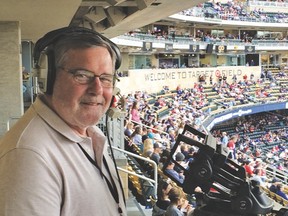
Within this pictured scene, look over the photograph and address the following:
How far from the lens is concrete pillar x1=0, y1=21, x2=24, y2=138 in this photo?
7.77 meters

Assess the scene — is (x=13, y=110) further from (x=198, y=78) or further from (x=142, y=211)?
(x=198, y=78)

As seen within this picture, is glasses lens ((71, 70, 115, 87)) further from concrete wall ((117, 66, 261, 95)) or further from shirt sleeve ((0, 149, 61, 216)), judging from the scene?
concrete wall ((117, 66, 261, 95))

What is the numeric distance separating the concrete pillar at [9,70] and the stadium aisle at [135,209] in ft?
9.49

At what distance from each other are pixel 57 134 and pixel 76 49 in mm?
259

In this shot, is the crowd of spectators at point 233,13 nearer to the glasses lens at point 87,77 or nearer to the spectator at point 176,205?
the spectator at point 176,205

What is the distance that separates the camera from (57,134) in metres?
1.30

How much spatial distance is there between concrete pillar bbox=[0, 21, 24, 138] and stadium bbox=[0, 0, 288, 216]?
1.5 inches

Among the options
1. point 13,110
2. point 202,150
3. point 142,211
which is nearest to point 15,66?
point 13,110

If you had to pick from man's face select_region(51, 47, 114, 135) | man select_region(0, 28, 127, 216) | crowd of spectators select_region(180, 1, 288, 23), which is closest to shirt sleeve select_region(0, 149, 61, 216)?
man select_region(0, 28, 127, 216)

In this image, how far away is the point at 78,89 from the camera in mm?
1337

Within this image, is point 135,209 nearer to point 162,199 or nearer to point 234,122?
point 162,199

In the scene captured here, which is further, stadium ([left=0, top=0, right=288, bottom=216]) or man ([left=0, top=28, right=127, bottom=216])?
stadium ([left=0, top=0, right=288, bottom=216])

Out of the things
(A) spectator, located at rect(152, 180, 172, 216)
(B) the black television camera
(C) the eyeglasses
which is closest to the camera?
(C) the eyeglasses

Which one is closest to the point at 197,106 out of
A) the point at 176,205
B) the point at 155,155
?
the point at 155,155
